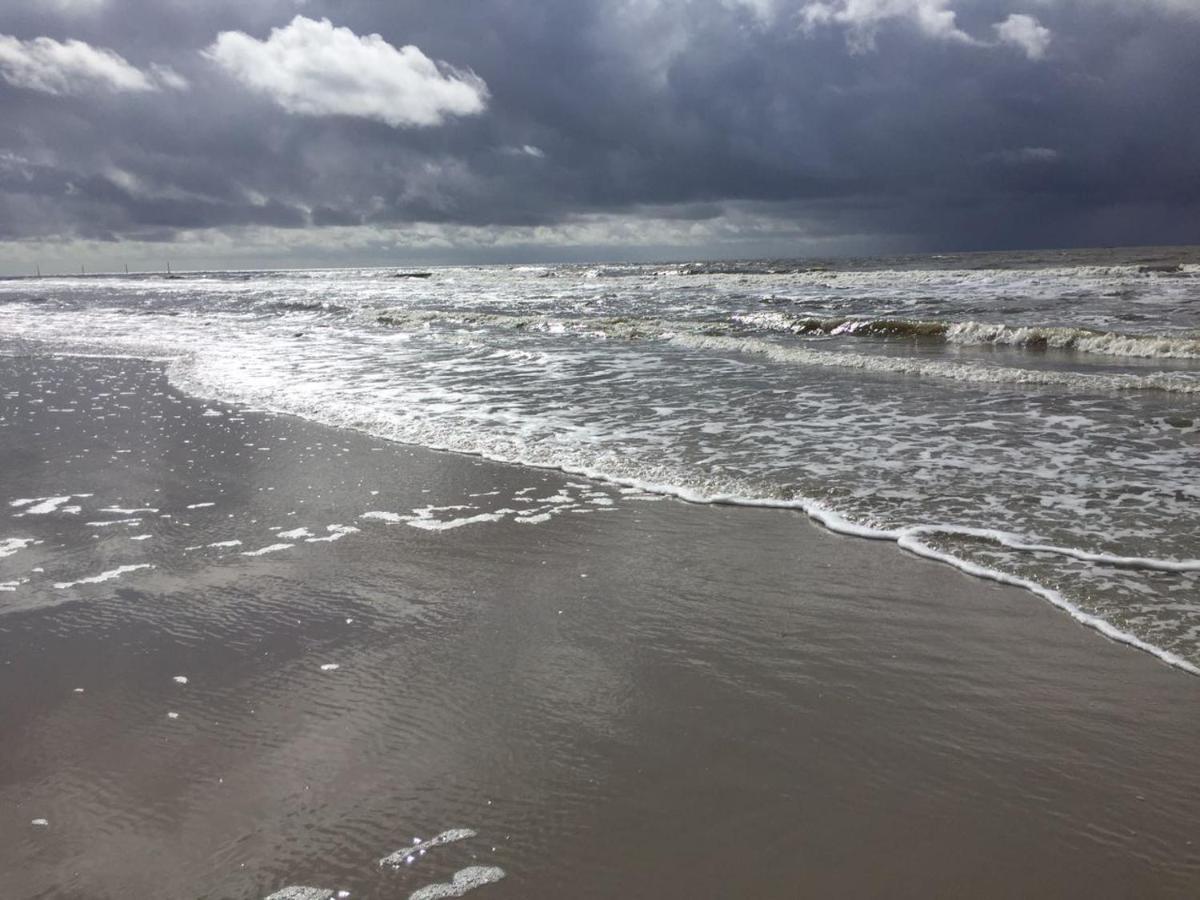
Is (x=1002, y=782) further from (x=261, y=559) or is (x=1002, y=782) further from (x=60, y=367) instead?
(x=60, y=367)

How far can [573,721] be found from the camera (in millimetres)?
3164

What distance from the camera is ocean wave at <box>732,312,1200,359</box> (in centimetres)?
1477

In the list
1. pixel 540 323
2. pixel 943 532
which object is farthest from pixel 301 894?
pixel 540 323

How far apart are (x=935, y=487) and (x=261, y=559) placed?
4.96m

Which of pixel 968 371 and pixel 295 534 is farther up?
pixel 968 371

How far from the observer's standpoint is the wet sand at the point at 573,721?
237cm

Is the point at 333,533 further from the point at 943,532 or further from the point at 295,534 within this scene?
the point at 943,532

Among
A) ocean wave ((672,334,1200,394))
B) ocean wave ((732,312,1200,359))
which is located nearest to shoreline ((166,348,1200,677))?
ocean wave ((672,334,1200,394))

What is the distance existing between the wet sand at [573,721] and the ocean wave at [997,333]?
12.8m

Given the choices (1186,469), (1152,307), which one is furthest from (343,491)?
(1152,307)

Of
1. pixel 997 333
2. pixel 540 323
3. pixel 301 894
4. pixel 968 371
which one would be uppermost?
pixel 540 323

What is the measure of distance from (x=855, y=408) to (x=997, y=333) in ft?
32.7

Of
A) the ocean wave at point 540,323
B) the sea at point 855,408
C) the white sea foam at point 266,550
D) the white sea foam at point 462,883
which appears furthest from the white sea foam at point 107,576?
the ocean wave at point 540,323

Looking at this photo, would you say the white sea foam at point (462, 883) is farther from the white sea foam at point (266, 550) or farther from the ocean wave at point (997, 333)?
the ocean wave at point (997, 333)
